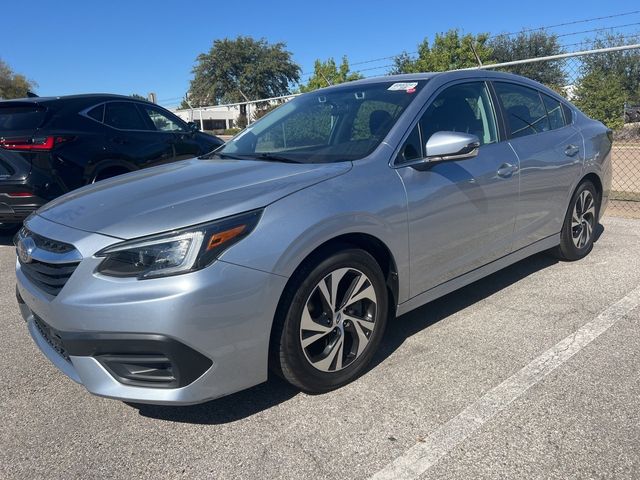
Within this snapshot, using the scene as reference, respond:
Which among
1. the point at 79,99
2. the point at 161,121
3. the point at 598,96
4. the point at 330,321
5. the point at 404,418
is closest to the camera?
the point at 404,418

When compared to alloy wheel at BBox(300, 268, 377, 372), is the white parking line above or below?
below

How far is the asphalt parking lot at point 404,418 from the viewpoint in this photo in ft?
7.28

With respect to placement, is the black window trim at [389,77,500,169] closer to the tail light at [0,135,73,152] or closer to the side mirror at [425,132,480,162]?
the side mirror at [425,132,480,162]

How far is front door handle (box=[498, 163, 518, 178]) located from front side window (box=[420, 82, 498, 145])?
20 cm

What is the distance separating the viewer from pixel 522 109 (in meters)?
4.10

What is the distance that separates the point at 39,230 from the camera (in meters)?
2.67

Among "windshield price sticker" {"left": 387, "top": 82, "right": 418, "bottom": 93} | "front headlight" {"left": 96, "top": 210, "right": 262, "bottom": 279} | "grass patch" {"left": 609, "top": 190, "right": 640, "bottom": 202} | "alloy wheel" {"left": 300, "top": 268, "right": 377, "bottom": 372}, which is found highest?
"windshield price sticker" {"left": 387, "top": 82, "right": 418, "bottom": 93}

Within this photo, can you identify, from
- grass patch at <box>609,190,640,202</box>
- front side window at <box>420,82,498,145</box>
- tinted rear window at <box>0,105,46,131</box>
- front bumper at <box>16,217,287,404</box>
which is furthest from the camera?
grass patch at <box>609,190,640,202</box>

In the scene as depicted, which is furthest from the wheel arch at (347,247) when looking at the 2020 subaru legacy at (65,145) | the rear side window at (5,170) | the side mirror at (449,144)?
the rear side window at (5,170)

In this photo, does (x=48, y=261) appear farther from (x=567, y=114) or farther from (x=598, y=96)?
(x=598, y=96)

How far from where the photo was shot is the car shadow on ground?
2.64 meters

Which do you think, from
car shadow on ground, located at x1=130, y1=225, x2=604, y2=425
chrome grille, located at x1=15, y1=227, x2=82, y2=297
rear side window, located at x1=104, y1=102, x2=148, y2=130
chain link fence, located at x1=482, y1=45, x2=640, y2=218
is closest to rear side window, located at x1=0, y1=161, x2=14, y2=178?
rear side window, located at x1=104, y1=102, x2=148, y2=130

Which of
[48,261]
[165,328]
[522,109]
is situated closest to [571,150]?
[522,109]

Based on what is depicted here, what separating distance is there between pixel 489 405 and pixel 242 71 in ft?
188
